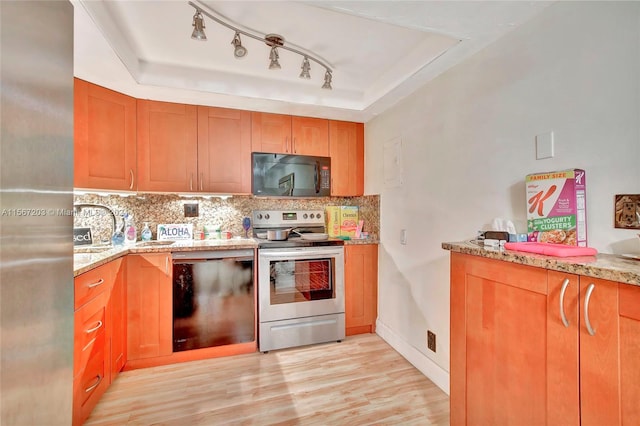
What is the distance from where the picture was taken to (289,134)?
9.57 feet

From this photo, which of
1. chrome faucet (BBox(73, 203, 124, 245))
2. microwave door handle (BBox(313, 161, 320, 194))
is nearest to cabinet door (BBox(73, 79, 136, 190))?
chrome faucet (BBox(73, 203, 124, 245))

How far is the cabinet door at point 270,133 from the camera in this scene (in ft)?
9.20

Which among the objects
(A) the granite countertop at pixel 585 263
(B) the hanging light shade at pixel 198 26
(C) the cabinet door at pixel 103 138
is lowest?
(A) the granite countertop at pixel 585 263

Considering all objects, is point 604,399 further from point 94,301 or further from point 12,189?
point 94,301

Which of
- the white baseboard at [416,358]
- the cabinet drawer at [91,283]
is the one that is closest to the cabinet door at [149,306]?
the cabinet drawer at [91,283]

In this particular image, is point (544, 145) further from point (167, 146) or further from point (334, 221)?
point (167, 146)

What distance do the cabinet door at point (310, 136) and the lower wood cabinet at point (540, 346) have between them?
6.49ft

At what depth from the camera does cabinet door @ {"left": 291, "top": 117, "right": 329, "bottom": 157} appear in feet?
9.64

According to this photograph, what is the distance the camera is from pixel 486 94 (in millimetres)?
1696

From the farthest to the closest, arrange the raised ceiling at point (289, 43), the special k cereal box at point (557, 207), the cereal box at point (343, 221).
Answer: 1. the cereal box at point (343, 221)
2. the raised ceiling at point (289, 43)
3. the special k cereal box at point (557, 207)

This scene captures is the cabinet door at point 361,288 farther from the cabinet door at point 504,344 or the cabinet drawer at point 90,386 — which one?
the cabinet drawer at point 90,386

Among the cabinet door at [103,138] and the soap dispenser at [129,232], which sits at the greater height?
the cabinet door at [103,138]

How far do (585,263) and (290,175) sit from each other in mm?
2365

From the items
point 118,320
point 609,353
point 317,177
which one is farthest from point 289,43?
point 118,320
